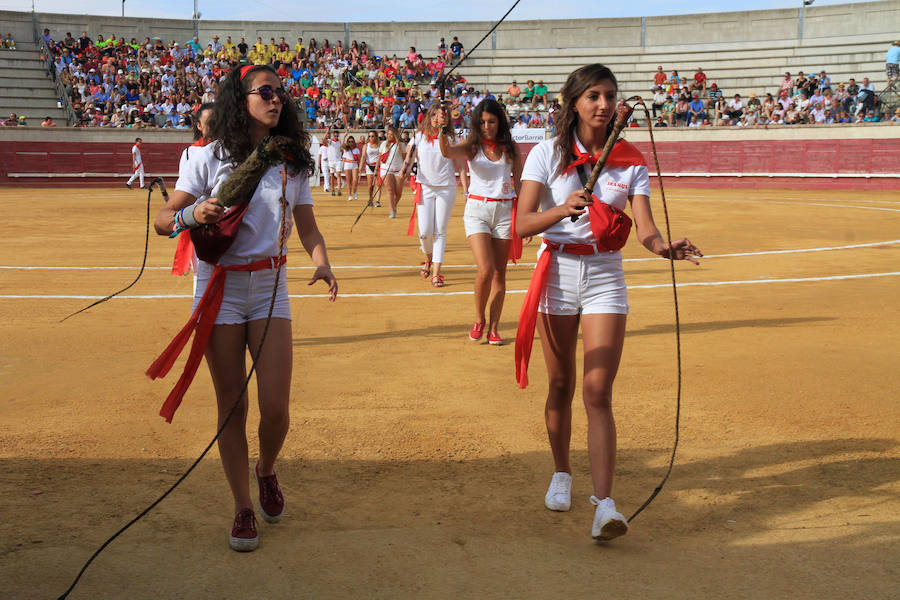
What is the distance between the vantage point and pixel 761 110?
3116cm

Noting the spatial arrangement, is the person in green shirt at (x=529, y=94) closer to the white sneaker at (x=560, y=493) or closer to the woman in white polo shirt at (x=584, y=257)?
the woman in white polo shirt at (x=584, y=257)

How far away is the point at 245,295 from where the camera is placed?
3.38m

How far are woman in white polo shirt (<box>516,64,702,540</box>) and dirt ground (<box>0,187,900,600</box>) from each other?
1.34ft

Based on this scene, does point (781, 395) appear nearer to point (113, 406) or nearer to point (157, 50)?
point (113, 406)

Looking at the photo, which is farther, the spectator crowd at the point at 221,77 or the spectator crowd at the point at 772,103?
the spectator crowd at the point at 221,77

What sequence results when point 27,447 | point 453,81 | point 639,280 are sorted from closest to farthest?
point 27,447, point 639,280, point 453,81

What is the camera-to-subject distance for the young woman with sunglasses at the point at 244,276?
11.0 ft

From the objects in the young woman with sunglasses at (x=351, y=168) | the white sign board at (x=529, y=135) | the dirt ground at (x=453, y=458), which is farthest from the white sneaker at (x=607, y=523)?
the white sign board at (x=529, y=135)

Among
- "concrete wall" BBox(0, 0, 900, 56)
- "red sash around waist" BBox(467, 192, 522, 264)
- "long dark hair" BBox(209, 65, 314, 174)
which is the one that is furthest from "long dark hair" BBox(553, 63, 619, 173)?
"concrete wall" BBox(0, 0, 900, 56)

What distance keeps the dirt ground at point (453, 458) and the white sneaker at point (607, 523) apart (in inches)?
3.0

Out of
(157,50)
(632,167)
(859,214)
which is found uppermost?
(157,50)

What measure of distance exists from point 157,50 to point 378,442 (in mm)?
35424

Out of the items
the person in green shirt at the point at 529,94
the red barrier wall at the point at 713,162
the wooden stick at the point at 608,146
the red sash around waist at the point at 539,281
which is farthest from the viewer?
the person in green shirt at the point at 529,94

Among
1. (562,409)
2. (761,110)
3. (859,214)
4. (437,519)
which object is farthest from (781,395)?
(761,110)
